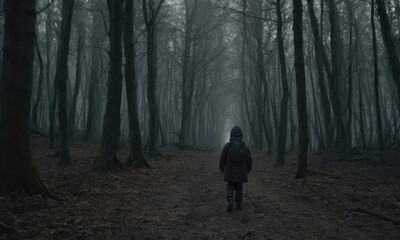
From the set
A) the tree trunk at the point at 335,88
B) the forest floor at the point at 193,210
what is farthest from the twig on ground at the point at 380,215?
the tree trunk at the point at 335,88

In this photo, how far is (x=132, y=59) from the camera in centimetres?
1329

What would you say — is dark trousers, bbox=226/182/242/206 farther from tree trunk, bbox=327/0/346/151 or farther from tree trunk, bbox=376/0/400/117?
tree trunk, bbox=327/0/346/151

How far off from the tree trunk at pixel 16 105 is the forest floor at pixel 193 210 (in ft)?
1.48

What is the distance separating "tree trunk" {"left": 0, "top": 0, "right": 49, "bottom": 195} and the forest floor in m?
0.45

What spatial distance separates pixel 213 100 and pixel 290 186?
121 ft

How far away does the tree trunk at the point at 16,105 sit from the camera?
6086mm

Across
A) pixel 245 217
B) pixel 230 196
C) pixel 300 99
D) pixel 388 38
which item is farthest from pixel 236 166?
pixel 388 38

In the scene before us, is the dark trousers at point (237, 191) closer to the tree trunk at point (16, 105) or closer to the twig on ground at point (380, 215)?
the twig on ground at point (380, 215)

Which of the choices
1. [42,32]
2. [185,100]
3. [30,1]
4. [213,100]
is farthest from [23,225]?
[213,100]

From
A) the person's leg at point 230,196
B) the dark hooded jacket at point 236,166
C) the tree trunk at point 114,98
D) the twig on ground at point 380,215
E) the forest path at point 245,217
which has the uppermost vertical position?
the tree trunk at point 114,98

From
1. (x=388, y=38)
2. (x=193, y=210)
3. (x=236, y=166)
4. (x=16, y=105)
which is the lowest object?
(x=193, y=210)

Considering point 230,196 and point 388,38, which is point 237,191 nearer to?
point 230,196

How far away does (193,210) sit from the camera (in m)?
6.64

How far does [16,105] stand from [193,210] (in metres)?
4.00
